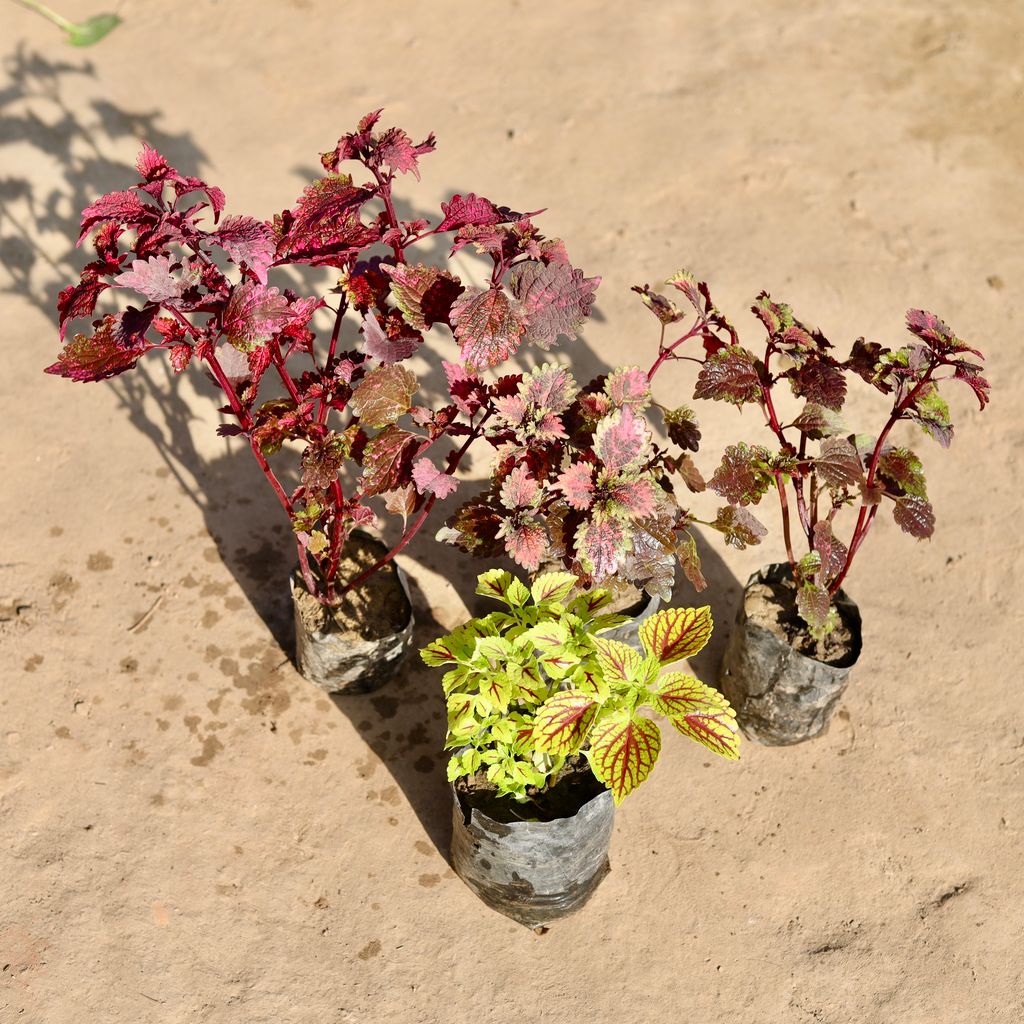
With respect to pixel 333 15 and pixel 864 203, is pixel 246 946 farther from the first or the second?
pixel 333 15

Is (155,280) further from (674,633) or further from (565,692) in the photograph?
(674,633)

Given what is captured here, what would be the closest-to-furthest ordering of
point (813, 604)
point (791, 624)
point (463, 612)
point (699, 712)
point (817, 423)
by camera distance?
point (699, 712) < point (817, 423) < point (813, 604) < point (791, 624) < point (463, 612)

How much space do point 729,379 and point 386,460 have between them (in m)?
0.81

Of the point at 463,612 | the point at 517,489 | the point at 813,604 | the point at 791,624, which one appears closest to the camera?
the point at 517,489

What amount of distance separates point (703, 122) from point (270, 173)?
1.94 meters

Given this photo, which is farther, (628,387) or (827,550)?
(827,550)

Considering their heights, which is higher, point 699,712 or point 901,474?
point 901,474

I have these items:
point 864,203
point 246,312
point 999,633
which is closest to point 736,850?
point 999,633

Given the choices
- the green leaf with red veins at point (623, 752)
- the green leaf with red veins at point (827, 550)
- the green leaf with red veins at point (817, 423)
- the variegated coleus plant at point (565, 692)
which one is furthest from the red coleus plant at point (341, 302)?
the green leaf with red veins at point (827, 550)

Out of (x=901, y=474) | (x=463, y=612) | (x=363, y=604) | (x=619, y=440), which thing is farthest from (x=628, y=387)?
(x=463, y=612)

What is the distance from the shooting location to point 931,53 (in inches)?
214

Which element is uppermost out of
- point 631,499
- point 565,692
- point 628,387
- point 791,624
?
point 628,387

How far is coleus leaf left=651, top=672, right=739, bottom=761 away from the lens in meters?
2.29

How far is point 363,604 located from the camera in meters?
3.15
